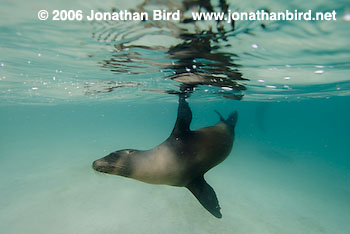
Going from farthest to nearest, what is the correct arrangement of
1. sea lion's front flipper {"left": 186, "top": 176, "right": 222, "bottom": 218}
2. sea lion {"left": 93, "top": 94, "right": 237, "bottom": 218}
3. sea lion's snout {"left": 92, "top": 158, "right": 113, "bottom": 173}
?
sea lion's front flipper {"left": 186, "top": 176, "right": 222, "bottom": 218} → sea lion {"left": 93, "top": 94, "right": 237, "bottom": 218} → sea lion's snout {"left": 92, "top": 158, "right": 113, "bottom": 173}

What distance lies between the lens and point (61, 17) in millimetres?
4242

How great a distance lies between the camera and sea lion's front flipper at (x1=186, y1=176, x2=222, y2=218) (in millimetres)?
4385

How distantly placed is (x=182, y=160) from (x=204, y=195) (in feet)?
2.96

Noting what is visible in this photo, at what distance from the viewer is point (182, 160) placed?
4.49m

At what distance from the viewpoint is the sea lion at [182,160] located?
11.8 feet

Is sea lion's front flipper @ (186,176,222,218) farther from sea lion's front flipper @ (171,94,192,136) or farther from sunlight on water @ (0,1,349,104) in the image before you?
sunlight on water @ (0,1,349,104)

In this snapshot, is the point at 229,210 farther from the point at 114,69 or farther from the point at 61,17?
the point at 61,17

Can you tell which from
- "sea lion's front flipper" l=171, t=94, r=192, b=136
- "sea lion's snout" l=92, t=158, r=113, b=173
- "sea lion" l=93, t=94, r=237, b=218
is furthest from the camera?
"sea lion's front flipper" l=171, t=94, r=192, b=136

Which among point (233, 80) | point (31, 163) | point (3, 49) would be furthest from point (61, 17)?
point (31, 163)

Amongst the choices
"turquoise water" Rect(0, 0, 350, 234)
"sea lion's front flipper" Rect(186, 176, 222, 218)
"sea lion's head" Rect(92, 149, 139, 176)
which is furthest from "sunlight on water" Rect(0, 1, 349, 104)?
"sea lion's front flipper" Rect(186, 176, 222, 218)

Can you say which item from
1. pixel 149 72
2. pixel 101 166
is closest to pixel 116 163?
pixel 101 166

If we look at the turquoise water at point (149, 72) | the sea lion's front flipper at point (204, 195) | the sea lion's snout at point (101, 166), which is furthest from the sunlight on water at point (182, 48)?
the sea lion's front flipper at point (204, 195)

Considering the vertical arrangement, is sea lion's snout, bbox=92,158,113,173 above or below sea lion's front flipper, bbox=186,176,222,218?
above

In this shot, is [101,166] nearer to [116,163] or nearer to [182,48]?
[116,163]
